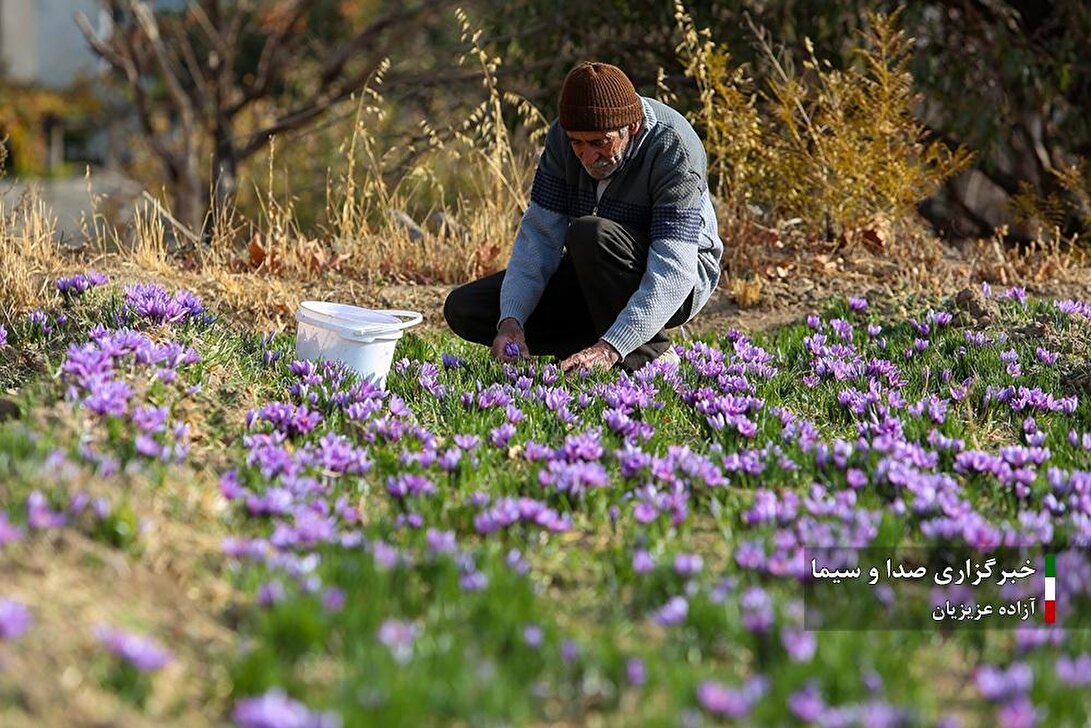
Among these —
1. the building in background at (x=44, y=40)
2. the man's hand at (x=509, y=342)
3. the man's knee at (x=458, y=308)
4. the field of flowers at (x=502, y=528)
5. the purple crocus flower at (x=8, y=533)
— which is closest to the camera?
the field of flowers at (x=502, y=528)

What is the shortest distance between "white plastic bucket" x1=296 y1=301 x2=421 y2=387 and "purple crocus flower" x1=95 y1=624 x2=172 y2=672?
2153 mm

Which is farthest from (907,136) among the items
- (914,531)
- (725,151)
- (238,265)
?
(914,531)

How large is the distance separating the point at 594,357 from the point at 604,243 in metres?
0.44

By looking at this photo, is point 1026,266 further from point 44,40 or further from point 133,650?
point 44,40

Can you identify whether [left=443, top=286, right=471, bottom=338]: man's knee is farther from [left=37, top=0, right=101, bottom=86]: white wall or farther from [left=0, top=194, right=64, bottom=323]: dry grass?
[left=37, top=0, right=101, bottom=86]: white wall

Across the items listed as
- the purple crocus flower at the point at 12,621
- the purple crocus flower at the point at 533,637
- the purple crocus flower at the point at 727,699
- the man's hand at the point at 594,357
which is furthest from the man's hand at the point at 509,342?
the purple crocus flower at the point at 12,621

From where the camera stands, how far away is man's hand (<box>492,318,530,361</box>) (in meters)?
4.91

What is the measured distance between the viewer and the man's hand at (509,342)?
16.1 ft

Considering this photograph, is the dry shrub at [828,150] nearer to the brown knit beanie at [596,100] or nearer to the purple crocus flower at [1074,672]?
the brown knit beanie at [596,100]

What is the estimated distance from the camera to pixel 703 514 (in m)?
3.58

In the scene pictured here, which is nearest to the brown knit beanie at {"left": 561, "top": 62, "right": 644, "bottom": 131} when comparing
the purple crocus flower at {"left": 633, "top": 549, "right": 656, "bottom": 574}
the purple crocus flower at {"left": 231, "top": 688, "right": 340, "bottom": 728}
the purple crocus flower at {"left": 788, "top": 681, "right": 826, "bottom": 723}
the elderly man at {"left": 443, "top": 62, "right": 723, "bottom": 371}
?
the elderly man at {"left": 443, "top": 62, "right": 723, "bottom": 371}

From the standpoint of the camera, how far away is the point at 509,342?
4941 millimetres

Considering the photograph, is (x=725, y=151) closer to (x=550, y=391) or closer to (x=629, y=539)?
(x=550, y=391)

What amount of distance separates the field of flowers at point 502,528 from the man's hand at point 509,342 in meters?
0.06
